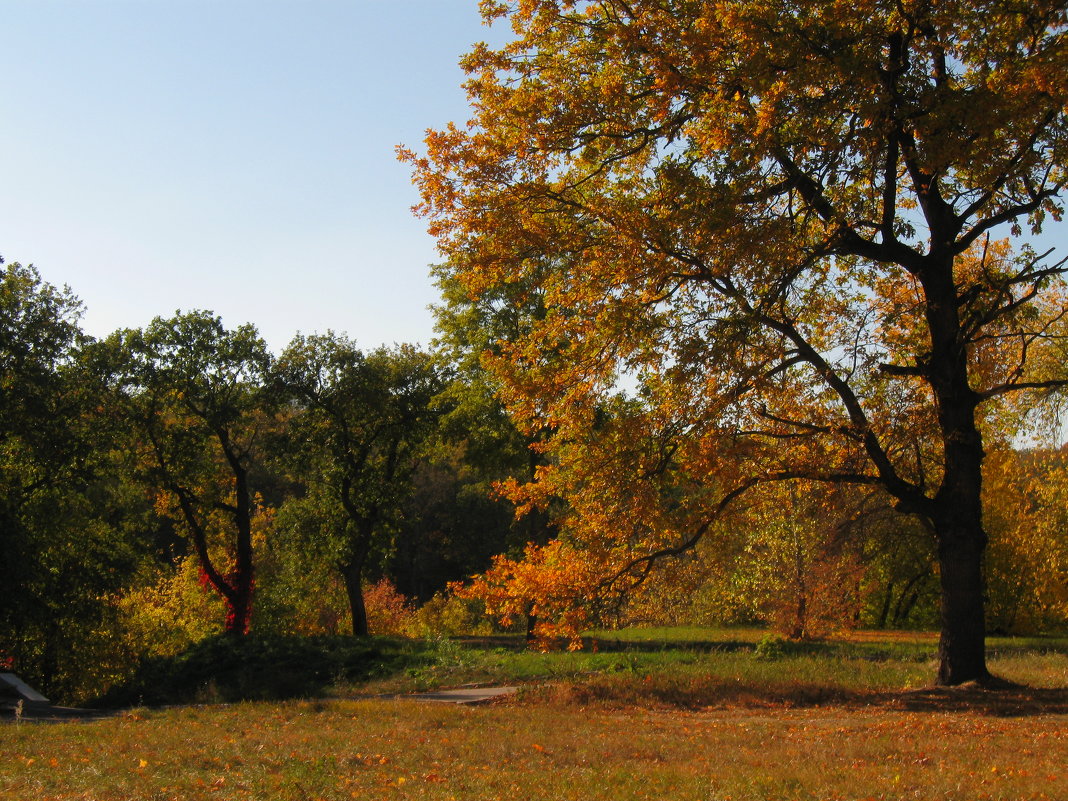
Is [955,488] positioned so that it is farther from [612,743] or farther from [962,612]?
[612,743]

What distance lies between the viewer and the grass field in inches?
272

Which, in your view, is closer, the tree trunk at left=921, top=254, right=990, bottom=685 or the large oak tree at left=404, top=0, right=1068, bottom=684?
the large oak tree at left=404, top=0, right=1068, bottom=684

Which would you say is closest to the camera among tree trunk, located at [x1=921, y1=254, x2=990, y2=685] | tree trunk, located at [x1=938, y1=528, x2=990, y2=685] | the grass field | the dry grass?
the dry grass

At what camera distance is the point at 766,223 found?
11.3 meters

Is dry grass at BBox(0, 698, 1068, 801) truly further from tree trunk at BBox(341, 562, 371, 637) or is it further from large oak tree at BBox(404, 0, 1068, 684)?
tree trunk at BBox(341, 562, 371, 637)

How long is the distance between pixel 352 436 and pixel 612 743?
885 inches

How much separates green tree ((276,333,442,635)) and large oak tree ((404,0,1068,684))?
54.3 feet

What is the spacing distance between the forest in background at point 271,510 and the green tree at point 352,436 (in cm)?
7

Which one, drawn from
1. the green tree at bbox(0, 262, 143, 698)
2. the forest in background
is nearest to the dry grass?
the forest in background

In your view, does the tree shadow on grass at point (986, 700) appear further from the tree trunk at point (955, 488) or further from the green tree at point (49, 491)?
the green tree at point (49, 491)

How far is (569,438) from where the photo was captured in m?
13.5

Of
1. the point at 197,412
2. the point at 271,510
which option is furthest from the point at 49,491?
the point at 271,510

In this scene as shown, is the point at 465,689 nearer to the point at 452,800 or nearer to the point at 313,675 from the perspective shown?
the point at 313,675

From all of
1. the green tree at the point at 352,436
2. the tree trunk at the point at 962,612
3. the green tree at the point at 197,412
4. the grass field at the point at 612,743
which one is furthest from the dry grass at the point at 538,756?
the green tree at the point at 352,436
